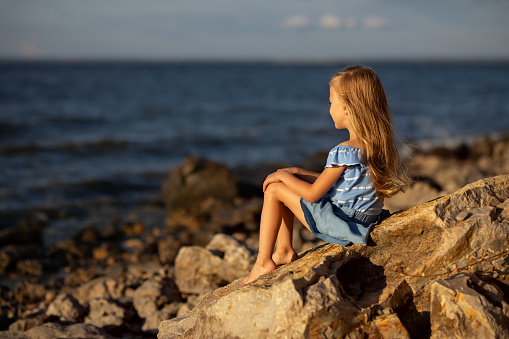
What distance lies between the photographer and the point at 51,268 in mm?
7578

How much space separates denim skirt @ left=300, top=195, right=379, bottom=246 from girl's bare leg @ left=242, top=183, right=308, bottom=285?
0.10 m

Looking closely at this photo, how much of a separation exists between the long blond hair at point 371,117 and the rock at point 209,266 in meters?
2.16

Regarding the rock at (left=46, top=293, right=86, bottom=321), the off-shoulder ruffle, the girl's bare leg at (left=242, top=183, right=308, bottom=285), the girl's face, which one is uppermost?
the girl's face

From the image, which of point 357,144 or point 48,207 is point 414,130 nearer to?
point 48,207

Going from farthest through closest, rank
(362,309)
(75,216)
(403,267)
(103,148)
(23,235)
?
1. (103,148)
2. (75,216)
3. (23,235)
4. (403,267)
5. (362,309)

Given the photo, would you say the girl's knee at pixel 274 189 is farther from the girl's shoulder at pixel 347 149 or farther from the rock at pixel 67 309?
the rock at pixel 67 309

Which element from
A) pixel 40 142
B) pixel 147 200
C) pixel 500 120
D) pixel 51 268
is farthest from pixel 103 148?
pixel 500 120

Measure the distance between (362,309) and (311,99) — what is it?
3501 centimetres

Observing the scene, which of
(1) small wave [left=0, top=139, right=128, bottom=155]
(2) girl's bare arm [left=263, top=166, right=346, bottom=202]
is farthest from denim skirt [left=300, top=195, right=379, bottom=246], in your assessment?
(1) small wave [left=0, top=139, right=128, bottom=155]

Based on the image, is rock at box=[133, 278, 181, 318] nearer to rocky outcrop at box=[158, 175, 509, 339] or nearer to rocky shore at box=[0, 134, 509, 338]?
rocky shore at box=[0, 134, 509, 338]

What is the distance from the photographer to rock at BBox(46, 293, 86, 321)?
5.37m

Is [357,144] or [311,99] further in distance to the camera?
[311,99]

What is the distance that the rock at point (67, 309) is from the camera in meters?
5.37

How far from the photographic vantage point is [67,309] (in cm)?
540
